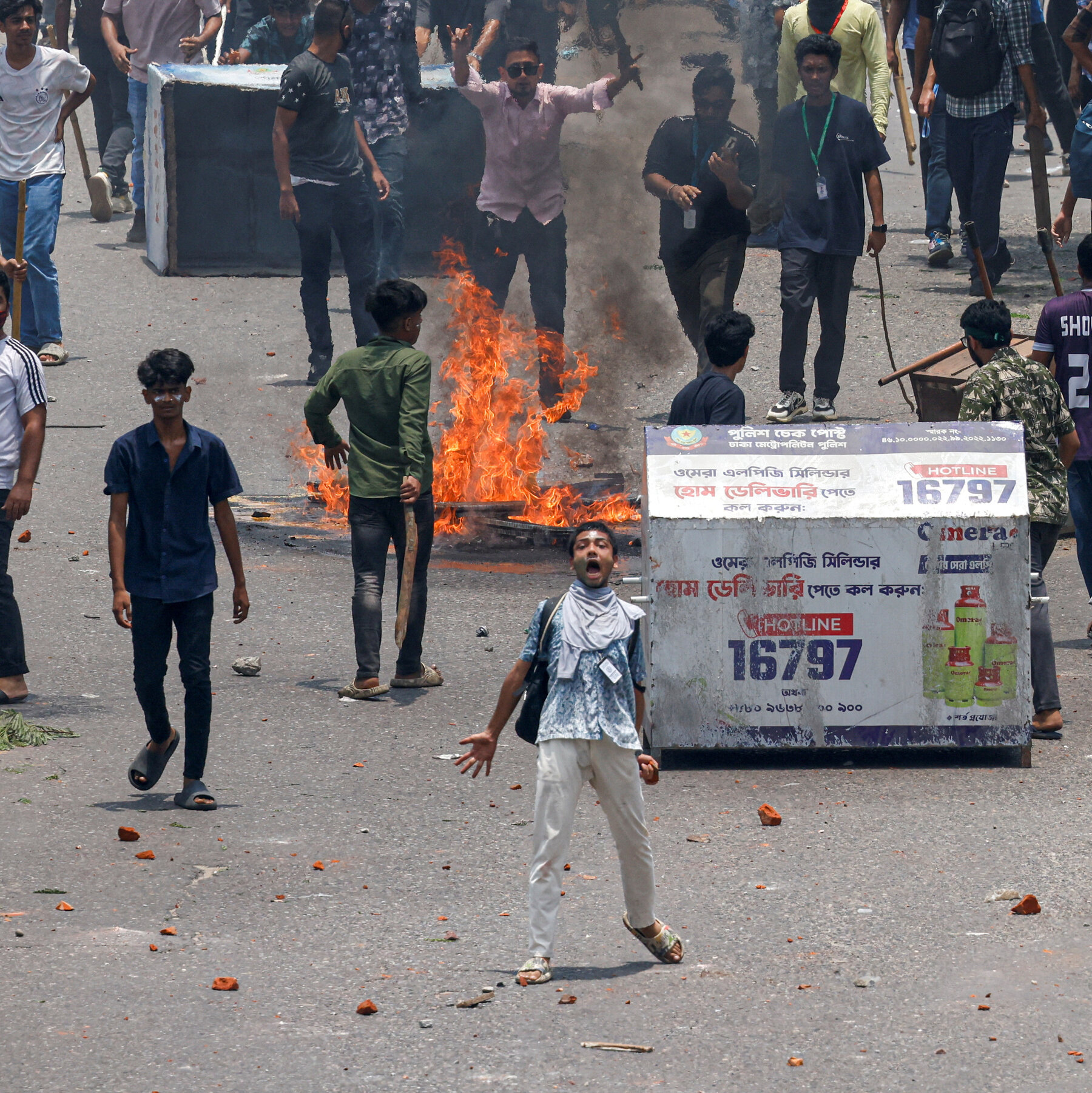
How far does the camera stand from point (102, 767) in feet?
24.0

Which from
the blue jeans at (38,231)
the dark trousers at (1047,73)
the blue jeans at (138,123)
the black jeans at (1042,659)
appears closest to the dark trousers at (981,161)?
the dark trousers at (1047,73)

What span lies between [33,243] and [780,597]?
789cm

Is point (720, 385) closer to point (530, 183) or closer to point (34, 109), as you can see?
point (530, 183)

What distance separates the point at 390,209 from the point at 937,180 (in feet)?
16.1

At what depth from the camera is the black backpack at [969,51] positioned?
14.5 m

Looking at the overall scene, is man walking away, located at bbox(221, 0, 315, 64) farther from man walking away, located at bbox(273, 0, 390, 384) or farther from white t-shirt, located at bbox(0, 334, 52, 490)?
white t-shirt, located at bbox(0, 334, 52, 490)

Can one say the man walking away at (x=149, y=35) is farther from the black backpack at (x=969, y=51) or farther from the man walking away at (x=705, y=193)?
the black backpack at (x=969, y=51)

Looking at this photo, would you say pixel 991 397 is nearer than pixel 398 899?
No

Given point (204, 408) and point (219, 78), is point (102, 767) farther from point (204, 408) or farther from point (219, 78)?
point (219, 78)

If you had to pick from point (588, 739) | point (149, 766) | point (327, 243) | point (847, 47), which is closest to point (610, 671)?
point (588, 739)

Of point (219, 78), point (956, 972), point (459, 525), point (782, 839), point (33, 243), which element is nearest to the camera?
point (956, 972)

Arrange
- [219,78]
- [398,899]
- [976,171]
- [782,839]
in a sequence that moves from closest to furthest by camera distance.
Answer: [398,899], [782,839], [976,171], [219,78]

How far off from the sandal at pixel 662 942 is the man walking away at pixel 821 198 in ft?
26.0

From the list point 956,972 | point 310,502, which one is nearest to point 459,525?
point 310,502
